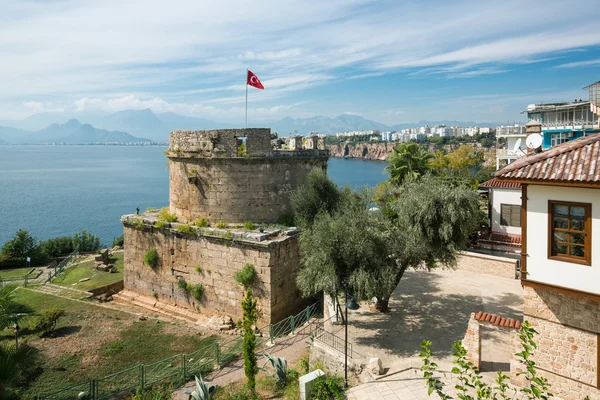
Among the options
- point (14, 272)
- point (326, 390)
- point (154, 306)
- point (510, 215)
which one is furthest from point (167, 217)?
point (510, 215)

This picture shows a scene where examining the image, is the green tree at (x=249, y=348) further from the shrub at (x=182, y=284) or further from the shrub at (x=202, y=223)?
the shrub at (x=182, y=284)

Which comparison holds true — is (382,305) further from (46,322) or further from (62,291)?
(62,291)

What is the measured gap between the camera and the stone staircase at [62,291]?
21359mm

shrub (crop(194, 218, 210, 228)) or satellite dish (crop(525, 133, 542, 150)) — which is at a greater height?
satellite dish (crop(525, 133, 542, 150))

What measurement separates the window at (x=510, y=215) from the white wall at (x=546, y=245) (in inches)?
612

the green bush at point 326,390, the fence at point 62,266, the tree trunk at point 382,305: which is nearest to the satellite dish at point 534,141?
the tree trunk at point 382,305

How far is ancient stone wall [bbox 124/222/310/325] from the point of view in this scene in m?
16.2

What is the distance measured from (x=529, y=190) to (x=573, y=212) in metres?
1.03

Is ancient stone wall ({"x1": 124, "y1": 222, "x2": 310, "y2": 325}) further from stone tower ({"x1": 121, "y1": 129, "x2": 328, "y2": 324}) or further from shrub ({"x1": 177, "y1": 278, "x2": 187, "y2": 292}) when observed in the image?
shrub ({"x1": 177, "y1": 278, "x2": 187, "y2": 292})

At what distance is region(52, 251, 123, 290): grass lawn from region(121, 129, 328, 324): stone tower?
5.83 metres

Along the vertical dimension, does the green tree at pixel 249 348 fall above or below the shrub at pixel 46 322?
above

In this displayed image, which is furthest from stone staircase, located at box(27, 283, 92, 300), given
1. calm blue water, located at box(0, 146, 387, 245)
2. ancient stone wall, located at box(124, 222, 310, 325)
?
calm blue water, located at box(0, 146, 387, 245)

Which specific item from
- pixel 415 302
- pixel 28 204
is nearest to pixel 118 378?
pixel 415 302

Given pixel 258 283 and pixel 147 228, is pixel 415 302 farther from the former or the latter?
pixel 147 228
